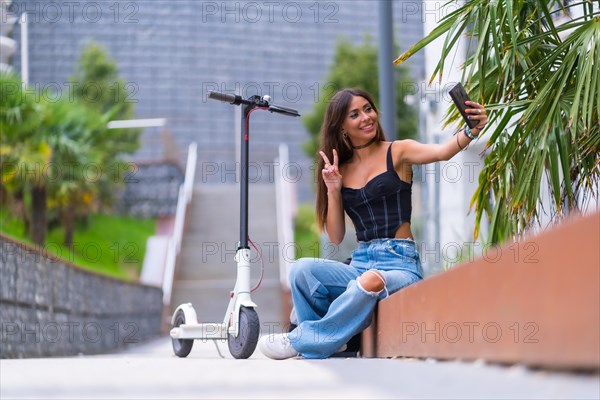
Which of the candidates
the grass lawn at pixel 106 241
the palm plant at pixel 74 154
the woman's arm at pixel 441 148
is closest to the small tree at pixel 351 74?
the grass lawn at pixel 106 241

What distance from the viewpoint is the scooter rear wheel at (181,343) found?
5469 mm

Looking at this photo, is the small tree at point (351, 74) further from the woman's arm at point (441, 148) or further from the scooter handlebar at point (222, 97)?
the woman's arm at point (441, 148)

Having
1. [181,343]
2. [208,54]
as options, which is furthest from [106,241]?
[181,343]

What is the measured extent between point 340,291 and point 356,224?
0.33 m

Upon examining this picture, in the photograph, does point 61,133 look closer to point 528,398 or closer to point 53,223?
point 53,223

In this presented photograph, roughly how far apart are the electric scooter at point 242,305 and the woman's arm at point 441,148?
2.46 feet

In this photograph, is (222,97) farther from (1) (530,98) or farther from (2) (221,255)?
(2) (221,255)

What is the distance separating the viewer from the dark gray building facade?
99.0ft

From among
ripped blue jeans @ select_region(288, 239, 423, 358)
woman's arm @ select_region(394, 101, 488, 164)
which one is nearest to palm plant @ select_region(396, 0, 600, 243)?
woman's arm @ select_region(394, 101, 488, 164)

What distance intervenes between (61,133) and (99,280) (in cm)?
560

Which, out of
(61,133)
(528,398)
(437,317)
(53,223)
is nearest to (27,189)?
(61,133)

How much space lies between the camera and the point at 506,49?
464cm

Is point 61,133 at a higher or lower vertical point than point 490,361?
higher

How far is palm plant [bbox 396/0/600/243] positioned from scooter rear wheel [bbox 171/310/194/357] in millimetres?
1694
